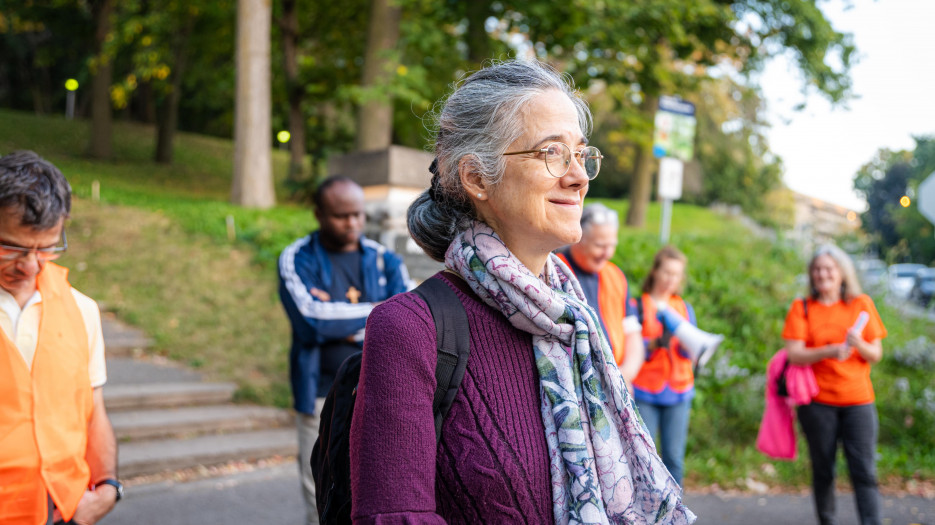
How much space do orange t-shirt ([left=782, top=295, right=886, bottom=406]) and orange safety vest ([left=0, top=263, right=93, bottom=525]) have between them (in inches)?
164

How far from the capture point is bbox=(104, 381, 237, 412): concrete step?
653cm

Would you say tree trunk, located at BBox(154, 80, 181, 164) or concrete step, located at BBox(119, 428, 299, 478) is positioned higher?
tree trunk, located at BBox(154, 80, 181, 164)

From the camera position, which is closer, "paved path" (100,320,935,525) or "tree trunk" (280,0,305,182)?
"paved path" (100,320,935,525)

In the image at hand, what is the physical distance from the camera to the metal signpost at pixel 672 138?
27.5ft

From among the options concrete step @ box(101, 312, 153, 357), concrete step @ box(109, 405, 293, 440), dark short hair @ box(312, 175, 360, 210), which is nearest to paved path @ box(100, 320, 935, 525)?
concrete step @ box(109, 405, 293, 440)

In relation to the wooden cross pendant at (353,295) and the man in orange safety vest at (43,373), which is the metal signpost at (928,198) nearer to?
the wooden cross pendant at (353,295)

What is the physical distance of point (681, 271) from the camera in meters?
4.79

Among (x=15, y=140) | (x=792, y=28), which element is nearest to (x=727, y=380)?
(x=792, y=28)

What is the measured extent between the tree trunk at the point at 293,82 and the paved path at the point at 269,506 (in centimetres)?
1155

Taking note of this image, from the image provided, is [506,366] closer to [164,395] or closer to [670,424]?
[670,424]

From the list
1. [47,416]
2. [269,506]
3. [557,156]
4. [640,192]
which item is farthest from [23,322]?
[640,192]

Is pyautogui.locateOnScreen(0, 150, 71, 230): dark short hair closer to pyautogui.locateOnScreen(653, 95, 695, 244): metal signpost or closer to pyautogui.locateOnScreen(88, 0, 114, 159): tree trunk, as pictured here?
pyautogui.locateOnScreen(653, 95, 695, 244): metal signpost

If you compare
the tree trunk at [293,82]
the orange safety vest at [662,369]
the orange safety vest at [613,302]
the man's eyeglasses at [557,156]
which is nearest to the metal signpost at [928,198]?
the orange safety vest at [662,369]

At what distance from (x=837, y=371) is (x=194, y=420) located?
5.18 meters
